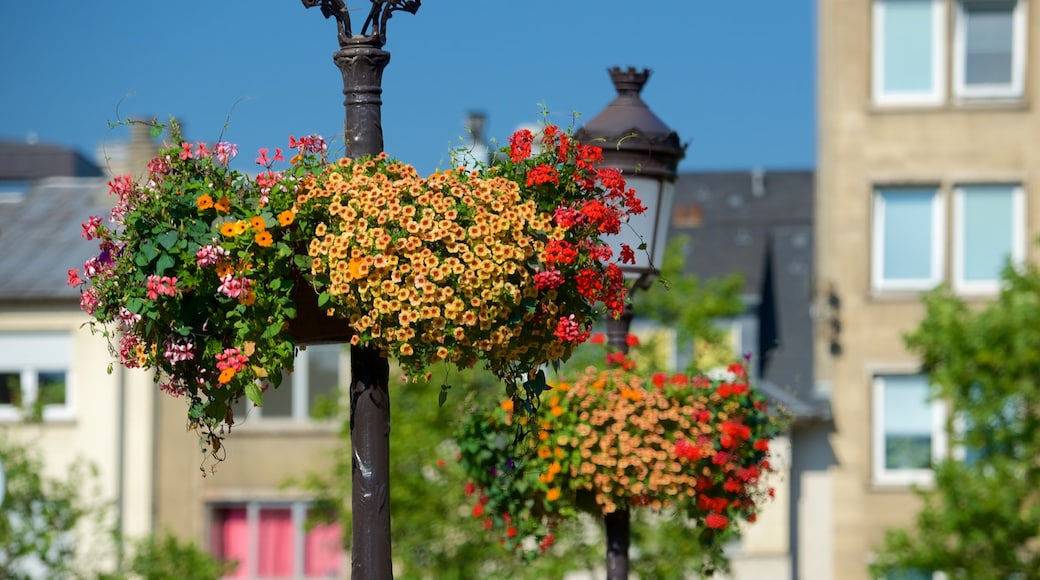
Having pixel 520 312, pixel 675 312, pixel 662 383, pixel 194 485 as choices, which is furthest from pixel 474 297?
pixel 675 312

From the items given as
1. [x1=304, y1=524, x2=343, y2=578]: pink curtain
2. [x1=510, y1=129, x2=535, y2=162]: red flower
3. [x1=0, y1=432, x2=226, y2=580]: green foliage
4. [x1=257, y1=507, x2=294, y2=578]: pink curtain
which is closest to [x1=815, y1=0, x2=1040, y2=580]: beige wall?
[x1=304, y1=524, x2=343, y2=578]: pink curtain

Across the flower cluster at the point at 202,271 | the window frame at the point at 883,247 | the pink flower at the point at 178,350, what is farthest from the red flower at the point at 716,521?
the window frame at the point at 883,247

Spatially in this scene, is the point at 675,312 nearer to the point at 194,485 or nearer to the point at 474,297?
the point at 194,485

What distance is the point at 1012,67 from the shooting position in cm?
2859

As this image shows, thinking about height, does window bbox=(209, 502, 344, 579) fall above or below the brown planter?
below

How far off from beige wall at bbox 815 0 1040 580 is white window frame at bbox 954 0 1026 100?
13cm

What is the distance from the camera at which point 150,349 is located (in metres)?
6.19

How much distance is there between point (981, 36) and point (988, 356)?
6368 mm

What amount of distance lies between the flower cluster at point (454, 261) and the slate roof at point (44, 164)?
43.3 metres

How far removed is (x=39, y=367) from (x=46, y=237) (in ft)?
8.65

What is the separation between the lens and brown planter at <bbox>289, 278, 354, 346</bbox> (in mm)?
6203

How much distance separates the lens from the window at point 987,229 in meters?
28.3

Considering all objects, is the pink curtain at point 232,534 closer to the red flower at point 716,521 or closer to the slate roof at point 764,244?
the slate roof at point 764,244

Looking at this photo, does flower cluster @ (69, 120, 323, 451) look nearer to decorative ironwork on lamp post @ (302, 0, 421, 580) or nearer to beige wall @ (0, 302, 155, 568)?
decorative ironwork on lamp post @ (302, 0, 421, 580)
